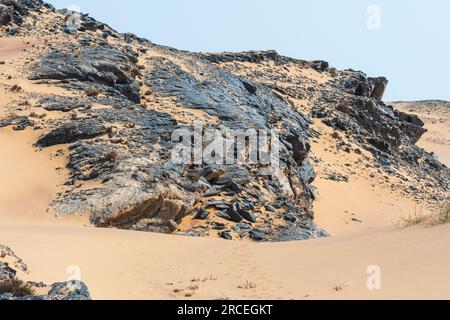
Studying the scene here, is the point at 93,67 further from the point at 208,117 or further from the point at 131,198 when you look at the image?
the point at 131,198

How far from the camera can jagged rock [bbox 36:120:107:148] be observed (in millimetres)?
17281

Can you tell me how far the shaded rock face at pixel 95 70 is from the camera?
2202cm

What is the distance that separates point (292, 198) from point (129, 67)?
10.7 metres

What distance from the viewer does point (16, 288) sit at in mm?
6098

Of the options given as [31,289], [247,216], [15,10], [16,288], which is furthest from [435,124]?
[16,288]

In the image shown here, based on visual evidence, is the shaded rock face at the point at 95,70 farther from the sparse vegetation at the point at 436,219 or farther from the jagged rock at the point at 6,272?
the jagged rock at the point at 6,272

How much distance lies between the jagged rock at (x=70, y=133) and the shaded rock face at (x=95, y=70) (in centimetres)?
426

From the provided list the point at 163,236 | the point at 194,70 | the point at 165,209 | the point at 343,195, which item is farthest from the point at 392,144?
the point at 163,236

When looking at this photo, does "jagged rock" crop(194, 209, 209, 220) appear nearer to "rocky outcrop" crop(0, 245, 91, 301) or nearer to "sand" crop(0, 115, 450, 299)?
"sand" crop(0, 115, 450, 299)

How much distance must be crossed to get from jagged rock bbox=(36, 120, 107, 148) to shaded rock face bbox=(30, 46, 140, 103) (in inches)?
168

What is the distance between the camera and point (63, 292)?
18.4 feet

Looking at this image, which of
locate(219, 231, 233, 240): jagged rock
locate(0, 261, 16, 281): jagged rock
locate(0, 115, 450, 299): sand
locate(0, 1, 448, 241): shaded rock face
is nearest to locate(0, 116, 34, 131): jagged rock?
locate(0, 1, 448, 241): shaded rock face

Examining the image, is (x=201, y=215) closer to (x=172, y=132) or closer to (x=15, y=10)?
(x=172, y=132)

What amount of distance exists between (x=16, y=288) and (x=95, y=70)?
17.6 m
